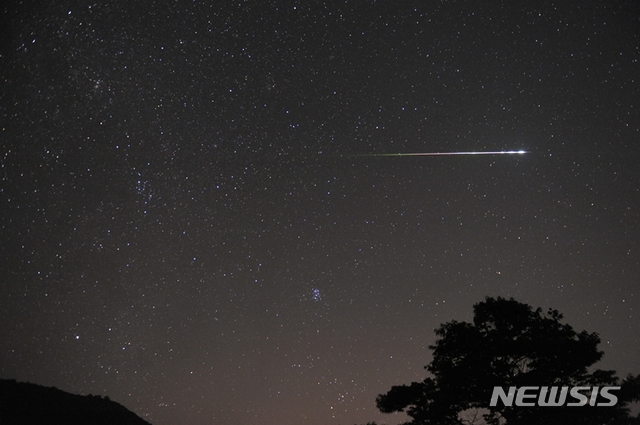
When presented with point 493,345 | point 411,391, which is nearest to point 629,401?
point 493,345

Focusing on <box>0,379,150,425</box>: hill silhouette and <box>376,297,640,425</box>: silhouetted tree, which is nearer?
<box>376,297,640,425</box>: silhouetted tree

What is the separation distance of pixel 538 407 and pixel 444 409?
2259 mm

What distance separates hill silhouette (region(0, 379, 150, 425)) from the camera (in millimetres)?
35812

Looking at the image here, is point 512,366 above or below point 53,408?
above

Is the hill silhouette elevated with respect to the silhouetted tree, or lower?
lower

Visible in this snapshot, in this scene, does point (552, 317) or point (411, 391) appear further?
point (411, 391)

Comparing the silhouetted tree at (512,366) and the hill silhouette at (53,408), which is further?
the hill silhouette at (53,408)

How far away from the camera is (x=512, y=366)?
10.8 metres

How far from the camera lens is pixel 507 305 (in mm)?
11312

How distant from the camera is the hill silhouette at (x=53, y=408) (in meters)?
35.8

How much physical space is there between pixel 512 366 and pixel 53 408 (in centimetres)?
4341

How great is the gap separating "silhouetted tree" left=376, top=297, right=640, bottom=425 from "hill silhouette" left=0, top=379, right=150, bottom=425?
126 ft

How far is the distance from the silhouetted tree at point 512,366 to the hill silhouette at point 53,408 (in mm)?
38517

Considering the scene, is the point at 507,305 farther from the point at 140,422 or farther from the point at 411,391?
the point at 140,422
